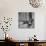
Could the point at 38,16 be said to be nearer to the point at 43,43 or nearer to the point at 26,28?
the point at 26,28

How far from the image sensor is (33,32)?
520 cm

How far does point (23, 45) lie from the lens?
4246mm

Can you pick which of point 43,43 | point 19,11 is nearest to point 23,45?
point 43,43

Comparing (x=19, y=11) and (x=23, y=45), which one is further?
(x=19, y=11)

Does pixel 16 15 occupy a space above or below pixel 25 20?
above

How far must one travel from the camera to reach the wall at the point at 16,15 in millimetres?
5160

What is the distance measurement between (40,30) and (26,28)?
57 cm

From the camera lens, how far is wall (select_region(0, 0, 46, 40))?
516cm

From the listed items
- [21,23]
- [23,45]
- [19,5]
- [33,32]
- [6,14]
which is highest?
[19,5]

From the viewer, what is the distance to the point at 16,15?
520 cm

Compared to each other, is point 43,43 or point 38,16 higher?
point 38,16

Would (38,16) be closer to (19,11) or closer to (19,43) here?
(19,11)

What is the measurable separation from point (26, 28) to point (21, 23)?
28 cm

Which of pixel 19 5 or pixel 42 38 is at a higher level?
pixel 19 5
